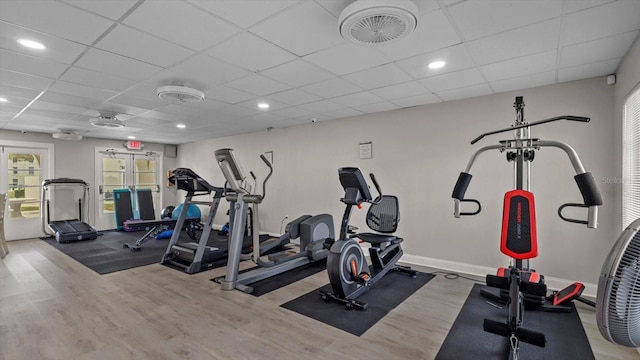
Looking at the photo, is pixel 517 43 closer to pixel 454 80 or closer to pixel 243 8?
pixel 454 80

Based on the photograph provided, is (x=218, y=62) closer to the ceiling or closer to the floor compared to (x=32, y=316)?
closer to the ceiling

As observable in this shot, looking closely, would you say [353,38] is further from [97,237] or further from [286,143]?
[97,237]

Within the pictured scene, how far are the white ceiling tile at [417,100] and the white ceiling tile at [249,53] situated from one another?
6.52ft

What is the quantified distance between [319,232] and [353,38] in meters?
3.12

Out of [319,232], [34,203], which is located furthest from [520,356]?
[34,203]

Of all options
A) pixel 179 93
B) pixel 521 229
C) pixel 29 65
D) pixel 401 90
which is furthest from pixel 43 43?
pixel 521 229

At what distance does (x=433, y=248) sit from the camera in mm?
4340

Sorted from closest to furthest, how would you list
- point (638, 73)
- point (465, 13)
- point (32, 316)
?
point (465, 13) → point (638, 73) → point (32, 316)

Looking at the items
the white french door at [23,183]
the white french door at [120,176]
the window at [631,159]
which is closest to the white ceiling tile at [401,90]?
the window at [631,159]

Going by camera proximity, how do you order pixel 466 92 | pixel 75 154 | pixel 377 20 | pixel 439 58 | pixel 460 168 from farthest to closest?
pixel 75 154
pixel 460 168
pixel 466 92
pixel 439 58
pixel 377 20

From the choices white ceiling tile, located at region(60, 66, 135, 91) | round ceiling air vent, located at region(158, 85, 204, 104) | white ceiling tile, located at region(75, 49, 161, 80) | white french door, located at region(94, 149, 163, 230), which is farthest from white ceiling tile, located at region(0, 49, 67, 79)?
white french door, located at region(94, 149, 163, 230)

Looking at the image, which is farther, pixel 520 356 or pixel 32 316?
pixel 32 316

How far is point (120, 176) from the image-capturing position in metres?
8.04

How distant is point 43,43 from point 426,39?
307 centimetres
